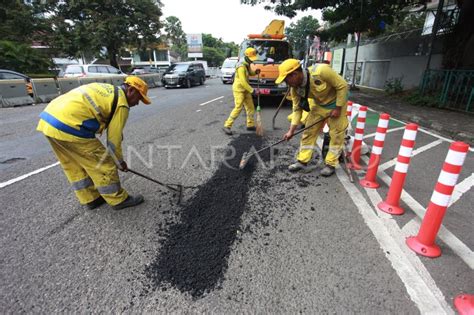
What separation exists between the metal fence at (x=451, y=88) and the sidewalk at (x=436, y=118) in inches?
13.1

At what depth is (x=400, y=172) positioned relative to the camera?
274 centimetres

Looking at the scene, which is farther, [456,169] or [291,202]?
[291,202]

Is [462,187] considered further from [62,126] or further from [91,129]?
[62,126]

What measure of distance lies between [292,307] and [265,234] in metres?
0.81

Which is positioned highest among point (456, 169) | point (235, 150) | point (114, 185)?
point (456, 169)

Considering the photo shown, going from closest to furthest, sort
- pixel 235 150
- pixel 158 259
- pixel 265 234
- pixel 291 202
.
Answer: pixel 158 259 < pixel 265 234 < pixel 291 202 < pixel 235 150

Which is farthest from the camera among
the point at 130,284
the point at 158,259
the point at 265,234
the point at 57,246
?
the point at 265,234

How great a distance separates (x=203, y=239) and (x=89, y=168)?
4.53ft

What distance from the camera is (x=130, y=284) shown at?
6.41 feet

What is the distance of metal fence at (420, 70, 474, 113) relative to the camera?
739 centimetres

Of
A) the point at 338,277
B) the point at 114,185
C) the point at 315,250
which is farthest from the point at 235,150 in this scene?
the point at 338,277

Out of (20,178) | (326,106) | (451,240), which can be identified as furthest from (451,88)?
(20,178)

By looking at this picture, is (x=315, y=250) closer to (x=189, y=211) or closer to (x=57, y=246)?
(x=189, y=211)

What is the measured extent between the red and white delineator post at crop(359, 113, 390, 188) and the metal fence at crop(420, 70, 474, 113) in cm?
605
